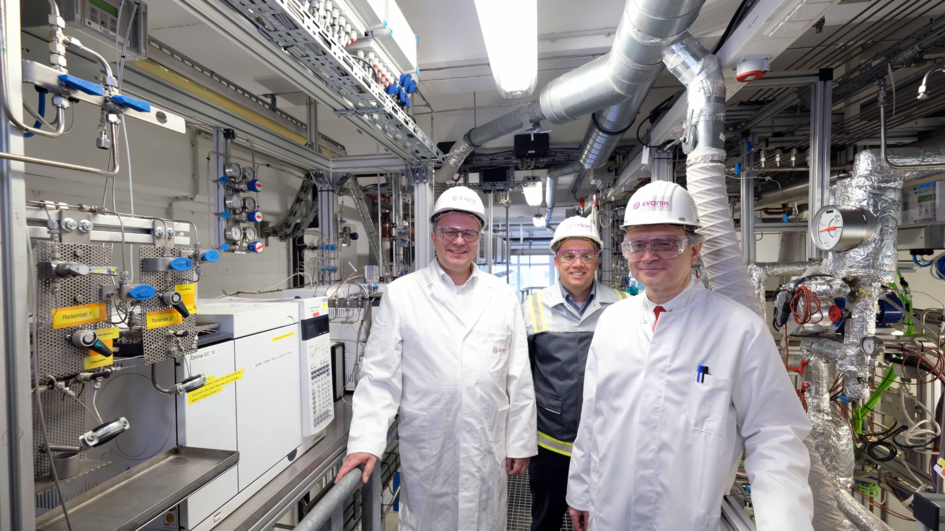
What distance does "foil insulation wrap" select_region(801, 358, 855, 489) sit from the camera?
1.96 metres

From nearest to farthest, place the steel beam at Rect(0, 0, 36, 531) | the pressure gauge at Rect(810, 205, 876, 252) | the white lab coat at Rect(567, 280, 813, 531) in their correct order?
the steel beam at Rect(0, 0, 36, 531) → the white lab coat at Rect(567, 280, 813, 531) → the pressure gauge at Rect(810, 205, 876, 252)

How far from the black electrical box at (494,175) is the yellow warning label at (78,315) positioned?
12.8 ft

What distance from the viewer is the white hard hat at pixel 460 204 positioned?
1.48 meters

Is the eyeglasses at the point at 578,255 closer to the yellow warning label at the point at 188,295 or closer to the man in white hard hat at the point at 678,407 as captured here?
the man in white hard hat at the point at 678,407

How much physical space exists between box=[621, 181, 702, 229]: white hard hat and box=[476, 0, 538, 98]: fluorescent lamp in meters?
0.72

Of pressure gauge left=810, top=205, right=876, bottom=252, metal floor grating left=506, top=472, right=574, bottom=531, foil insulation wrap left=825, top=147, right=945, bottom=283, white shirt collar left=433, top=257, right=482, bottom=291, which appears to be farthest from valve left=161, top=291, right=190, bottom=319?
foil insulation wrap left=825, top=147, right=945, bottom=283

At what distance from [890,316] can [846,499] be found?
48.0 inches

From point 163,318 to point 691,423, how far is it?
1.31m

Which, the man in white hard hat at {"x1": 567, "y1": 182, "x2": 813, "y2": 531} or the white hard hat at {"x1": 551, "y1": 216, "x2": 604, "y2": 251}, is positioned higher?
the white hard hat at {"x1": 551, "y1": 216, "x2": 604, "y2": 251}

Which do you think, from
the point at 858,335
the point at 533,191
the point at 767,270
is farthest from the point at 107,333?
the point at 533,191

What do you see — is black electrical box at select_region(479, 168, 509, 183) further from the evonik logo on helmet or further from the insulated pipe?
the evonik logo on helmet

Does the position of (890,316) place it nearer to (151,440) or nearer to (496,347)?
(496,347)

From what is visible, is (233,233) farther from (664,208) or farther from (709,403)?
(709,403)

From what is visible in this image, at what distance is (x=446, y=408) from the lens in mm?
1348
